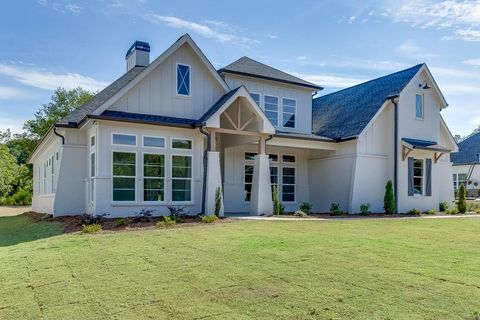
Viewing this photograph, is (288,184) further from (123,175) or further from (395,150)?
(123,175)

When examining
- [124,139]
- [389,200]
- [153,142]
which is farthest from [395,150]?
[124,139]

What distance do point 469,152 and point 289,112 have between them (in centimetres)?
3045

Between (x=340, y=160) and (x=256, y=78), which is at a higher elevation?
(x=256, y=78)

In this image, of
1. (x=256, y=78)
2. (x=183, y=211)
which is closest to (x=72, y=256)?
(x=183, y=211)

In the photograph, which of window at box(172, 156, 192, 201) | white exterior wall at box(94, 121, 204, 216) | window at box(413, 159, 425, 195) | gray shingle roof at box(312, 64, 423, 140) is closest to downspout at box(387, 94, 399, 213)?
gray shingle roof at box(312, 64, 423, 140)

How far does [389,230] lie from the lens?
1143cm

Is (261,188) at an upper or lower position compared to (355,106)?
lower

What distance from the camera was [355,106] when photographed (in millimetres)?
20984

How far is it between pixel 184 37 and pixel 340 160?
9.19 m

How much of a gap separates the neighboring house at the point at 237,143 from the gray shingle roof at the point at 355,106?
8 cm

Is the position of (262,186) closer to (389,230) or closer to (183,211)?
(183,211)

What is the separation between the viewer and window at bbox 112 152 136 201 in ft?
45.7

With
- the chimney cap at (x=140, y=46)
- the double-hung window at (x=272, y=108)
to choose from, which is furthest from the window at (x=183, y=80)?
the chimney cap at (x=140, y=46)

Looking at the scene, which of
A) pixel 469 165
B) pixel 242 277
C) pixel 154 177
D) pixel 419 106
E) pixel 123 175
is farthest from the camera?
pixel 469 165
